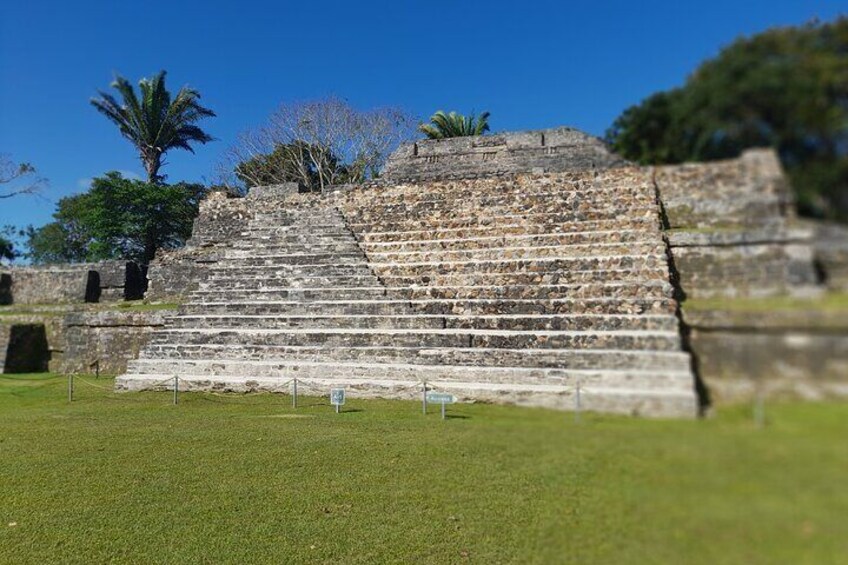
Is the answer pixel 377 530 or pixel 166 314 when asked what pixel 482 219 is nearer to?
pixel 377 530

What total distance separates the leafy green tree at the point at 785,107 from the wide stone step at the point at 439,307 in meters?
0.86

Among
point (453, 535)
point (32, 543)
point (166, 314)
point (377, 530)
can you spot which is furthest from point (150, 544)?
point (166, 314)

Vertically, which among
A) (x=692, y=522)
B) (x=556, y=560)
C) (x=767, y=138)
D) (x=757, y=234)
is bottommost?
(x=556, y=560)

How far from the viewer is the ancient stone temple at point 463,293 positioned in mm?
2018

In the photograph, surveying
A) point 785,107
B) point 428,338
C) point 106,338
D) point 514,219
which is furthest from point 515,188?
point 106,338

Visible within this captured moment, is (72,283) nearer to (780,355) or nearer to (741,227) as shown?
(741,227)

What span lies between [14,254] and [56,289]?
996 inches

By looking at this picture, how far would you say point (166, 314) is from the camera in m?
9.07

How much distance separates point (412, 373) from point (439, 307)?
65 centimetres

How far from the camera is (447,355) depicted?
371 centimetres

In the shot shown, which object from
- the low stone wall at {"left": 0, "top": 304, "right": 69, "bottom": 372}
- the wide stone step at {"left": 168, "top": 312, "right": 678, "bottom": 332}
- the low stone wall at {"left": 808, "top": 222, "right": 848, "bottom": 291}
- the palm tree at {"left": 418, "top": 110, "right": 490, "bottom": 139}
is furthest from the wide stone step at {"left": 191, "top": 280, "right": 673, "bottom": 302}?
the palm tree at {"left": 418, "top": 110, "right": 490, "bottom": 139}

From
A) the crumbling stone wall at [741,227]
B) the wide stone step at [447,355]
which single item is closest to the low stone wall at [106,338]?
the wide stone step at [447,355]

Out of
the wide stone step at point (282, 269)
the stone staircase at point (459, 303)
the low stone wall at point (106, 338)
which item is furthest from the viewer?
the low stone wall at point (106, 338)

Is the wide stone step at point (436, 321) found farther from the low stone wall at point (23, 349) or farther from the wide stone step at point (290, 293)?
the low stone wall at point (23, 349)
